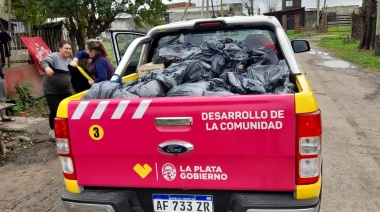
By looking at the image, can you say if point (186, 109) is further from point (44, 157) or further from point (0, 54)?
point (0, 54)

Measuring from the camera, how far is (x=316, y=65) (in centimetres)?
1452

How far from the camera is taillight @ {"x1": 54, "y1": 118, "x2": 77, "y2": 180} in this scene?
8.74ft

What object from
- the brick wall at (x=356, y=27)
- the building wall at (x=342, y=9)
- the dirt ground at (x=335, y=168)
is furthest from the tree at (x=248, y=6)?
the dirt ground at (x=335, y=168)

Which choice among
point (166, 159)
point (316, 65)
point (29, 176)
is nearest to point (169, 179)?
point (166, 159)

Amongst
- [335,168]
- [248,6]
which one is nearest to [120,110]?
[335,168]

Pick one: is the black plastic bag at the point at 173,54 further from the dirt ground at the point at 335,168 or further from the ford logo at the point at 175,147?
the dirt ground at the point at 335,168

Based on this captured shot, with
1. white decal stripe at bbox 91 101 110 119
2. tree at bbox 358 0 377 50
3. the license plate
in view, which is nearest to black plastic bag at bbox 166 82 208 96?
white decal stripe at bbox 91 101 110 119

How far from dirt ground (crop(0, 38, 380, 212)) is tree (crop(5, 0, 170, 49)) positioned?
5122mm

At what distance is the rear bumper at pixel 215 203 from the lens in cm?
235

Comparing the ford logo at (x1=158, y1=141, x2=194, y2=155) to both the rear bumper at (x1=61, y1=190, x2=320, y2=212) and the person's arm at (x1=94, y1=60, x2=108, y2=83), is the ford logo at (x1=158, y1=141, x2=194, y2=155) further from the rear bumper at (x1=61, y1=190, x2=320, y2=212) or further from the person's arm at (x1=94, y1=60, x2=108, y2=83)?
the person's arm at (x1=94, y1=60, x2=108, y2=83)

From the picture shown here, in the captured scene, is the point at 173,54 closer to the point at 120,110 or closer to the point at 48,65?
the point at 120,110

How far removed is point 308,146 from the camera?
7.66 ft

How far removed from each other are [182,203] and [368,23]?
18954 mm

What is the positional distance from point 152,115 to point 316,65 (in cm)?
1328
